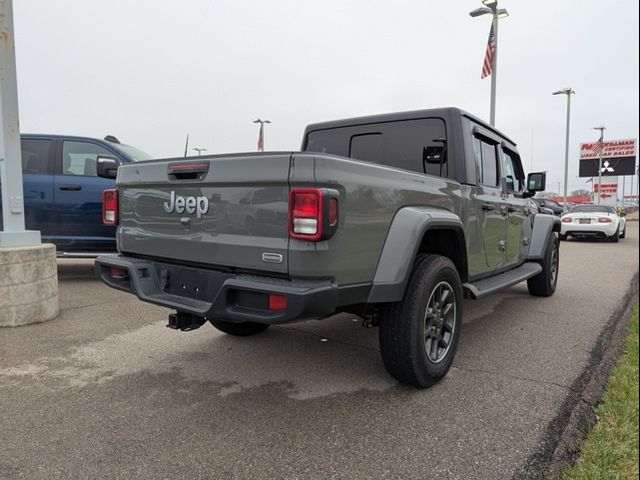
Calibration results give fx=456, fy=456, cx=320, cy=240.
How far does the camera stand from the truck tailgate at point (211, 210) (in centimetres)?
241

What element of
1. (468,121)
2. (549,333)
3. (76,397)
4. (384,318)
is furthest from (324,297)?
(549,333)

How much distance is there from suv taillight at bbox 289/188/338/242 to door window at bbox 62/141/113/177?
16.7ft

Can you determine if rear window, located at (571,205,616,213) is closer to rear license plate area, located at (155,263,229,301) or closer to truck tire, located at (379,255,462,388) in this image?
truck tire, located at (379,255,462,388)

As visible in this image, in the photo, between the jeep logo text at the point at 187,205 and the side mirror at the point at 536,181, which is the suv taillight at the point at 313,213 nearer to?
the jeep logo text at the point at 187,205

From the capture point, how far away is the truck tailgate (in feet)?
7.89

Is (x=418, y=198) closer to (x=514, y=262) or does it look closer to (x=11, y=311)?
(x=514, y=262)

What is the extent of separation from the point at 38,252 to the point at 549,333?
5.05 meters

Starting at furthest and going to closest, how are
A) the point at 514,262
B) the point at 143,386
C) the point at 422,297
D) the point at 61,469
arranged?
1. the point at 514,262
2. the point at 143,386
3. the point at 422,297
4. the point at 61,469

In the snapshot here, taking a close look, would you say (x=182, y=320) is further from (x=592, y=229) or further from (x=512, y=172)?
(x=592, y=229)

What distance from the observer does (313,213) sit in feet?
7.41

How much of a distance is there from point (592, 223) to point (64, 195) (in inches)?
604

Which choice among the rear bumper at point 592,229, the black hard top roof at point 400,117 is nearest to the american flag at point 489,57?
the rear bumper at point 592,229

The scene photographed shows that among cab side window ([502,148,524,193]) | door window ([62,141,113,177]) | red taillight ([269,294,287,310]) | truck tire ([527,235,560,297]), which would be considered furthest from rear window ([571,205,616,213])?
red taillight ([269,294,287,310])

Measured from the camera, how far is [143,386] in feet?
10.2
